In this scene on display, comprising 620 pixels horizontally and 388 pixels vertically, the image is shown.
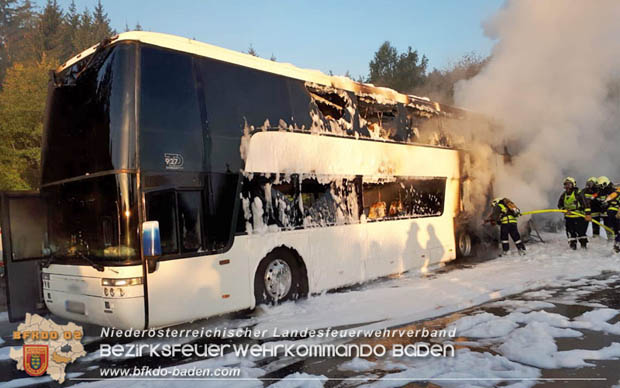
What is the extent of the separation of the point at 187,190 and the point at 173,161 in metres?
0.41

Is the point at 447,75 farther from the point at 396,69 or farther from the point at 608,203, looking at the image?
the point at 608,203

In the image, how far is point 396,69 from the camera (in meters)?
45.0

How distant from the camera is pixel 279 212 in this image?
712cm

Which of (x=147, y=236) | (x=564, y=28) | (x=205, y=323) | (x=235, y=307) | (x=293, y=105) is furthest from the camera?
(x=564, y=28)

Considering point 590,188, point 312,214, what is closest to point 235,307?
point 312,214

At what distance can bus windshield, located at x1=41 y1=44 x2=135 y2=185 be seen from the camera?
5367 millimetres

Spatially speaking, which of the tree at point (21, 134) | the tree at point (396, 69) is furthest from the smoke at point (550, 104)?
the tree at point (396, 69)

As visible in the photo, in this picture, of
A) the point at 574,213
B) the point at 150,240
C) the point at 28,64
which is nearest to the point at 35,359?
the point at 150,240

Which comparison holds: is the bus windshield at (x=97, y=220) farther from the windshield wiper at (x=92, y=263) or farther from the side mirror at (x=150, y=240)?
the side mirror at (x=150, y=240)

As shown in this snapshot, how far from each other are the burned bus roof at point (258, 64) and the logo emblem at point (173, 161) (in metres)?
1.45

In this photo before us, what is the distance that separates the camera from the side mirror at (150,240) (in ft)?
16.9

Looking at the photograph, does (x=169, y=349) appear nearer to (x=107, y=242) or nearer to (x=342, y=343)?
(x=107, y=242)

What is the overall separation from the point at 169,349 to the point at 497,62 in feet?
38.6

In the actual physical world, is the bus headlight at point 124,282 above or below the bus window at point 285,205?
below
